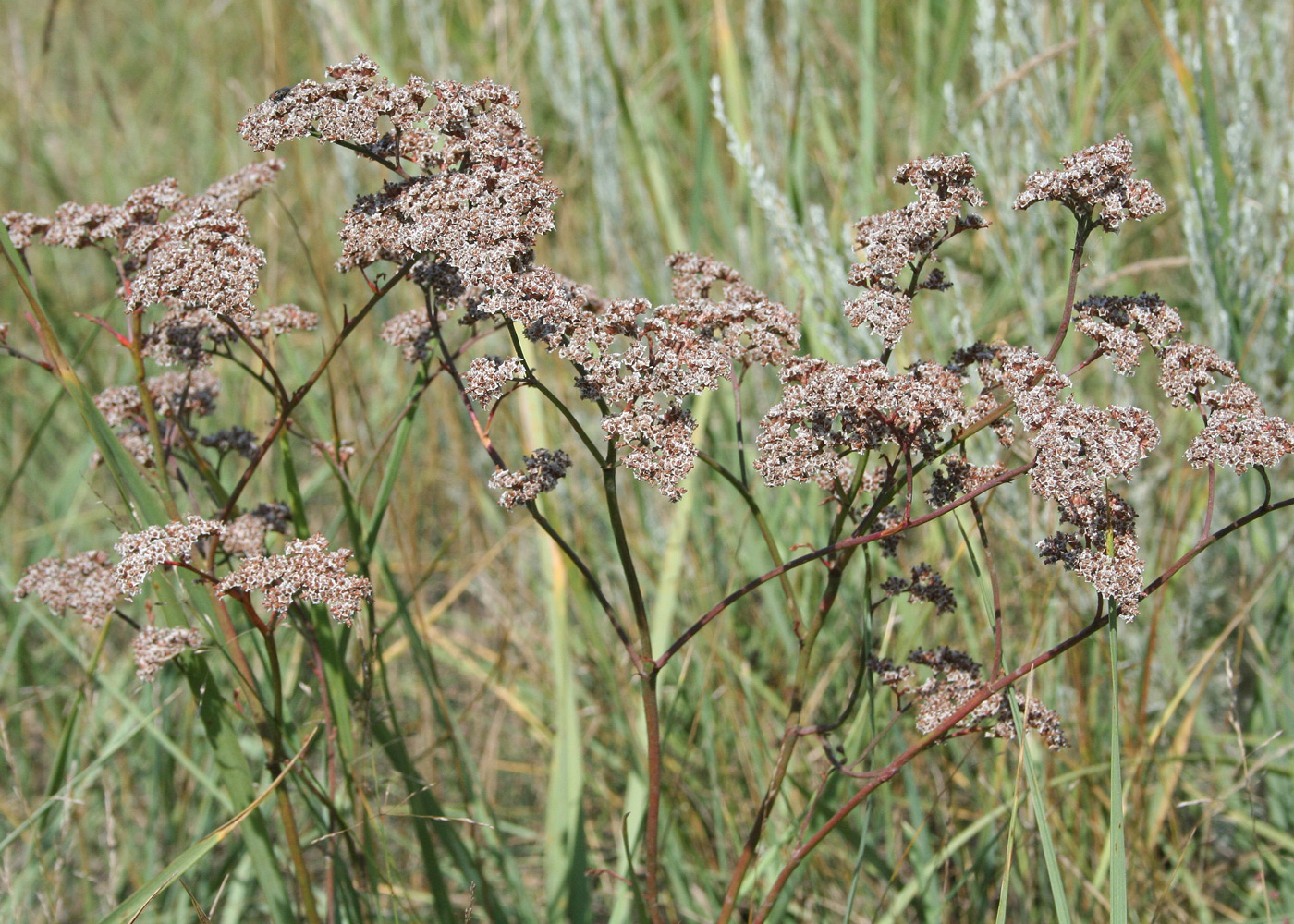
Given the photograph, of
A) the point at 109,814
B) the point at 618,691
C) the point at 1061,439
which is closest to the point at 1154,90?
the point at 618,691

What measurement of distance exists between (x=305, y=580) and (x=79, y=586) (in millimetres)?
625

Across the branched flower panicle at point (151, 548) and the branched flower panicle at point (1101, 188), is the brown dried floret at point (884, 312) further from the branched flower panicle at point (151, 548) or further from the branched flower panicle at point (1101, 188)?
the branched flower panicle at point (151, 548)

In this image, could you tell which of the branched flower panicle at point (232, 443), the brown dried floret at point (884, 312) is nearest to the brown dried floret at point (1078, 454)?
the brown dried floret at point (884, 312)

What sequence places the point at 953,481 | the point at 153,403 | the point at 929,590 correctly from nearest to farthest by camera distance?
the point at 953,481, the point at 929,590, the point at 153,403

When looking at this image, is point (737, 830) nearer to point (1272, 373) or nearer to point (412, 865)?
point (412, 865)

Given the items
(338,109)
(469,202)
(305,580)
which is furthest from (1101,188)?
→ (305,580)

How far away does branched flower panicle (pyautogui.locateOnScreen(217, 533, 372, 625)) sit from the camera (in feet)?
4.83

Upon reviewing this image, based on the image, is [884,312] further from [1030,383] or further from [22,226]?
[22,226]

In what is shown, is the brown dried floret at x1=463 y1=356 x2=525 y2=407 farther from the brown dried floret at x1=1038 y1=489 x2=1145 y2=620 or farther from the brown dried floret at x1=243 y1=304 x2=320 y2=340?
the brown dried floret at x1=1038 y1=489 x2=1145 y2=620

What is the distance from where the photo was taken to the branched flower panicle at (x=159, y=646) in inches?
63.9

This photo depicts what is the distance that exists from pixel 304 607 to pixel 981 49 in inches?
109

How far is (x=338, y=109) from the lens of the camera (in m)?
1.42

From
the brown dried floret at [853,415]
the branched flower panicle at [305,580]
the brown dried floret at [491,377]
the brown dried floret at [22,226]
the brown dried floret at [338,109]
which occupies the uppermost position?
the brown dried floret at [22,226]

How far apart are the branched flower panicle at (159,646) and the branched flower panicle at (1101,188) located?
1.50m
